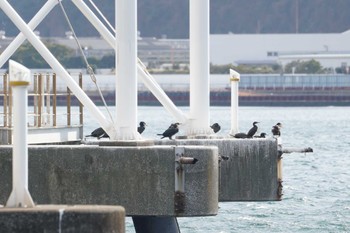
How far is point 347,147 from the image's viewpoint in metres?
75.4

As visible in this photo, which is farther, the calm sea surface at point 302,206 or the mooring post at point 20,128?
the calm sea surface at point 302,206

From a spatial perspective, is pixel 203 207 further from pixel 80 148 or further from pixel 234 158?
pixel 234 158

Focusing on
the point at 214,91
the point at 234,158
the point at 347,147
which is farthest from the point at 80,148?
the point at 214,91

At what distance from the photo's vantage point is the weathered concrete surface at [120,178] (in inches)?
861

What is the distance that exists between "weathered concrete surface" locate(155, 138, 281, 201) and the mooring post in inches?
386

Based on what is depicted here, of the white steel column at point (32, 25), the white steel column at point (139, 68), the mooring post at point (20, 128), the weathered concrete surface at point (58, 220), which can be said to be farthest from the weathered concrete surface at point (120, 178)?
the weathered concrete surface at point (58, 220)

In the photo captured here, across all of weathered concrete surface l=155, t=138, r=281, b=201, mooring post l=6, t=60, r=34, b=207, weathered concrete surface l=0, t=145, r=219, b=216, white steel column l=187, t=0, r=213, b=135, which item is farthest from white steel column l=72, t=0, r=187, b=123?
mooring post l=6, t=60, r=34, b=207

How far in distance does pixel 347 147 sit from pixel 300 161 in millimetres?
10441

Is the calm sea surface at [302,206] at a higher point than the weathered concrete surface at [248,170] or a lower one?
lower

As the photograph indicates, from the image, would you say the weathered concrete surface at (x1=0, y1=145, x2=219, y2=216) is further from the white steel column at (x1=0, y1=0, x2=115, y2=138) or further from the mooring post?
the mooring post

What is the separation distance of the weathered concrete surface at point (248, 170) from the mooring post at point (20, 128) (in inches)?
386

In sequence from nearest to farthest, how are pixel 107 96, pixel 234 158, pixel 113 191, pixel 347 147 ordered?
pixel 113 191 → pixel 234 158 → pixel 347 147 → pixel 107 96

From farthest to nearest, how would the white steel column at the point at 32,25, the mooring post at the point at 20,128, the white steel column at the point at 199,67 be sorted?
the white steel column at the point at 199,67 → the white steel column at the point at 32,25 → the mooring post at the point at 20,128

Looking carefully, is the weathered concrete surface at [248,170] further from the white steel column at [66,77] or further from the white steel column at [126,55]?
the white steel column at [126,55]
